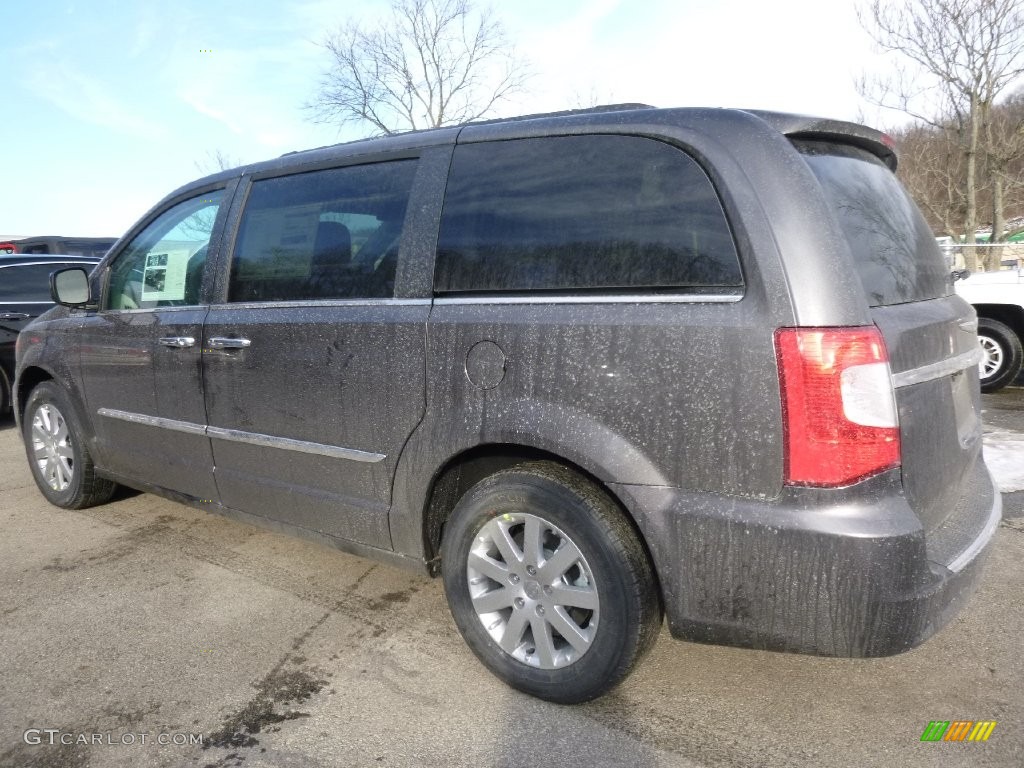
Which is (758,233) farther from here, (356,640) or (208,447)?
(208,447)

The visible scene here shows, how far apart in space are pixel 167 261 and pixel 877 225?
3.16 metres

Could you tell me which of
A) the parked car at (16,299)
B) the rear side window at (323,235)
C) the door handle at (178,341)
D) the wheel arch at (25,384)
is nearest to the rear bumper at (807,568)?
the rear side window at (323,235)

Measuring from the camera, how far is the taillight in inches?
74.7

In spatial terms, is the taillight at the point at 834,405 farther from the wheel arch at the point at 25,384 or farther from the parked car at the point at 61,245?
the parked car at the point at 61,245

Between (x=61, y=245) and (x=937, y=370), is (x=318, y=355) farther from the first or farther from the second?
(x=61, y=245)

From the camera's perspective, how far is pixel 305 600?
322cm

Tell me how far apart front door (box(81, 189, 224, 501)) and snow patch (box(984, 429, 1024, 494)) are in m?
4.18

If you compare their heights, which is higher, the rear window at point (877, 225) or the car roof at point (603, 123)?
the car roof at point (603, 123)

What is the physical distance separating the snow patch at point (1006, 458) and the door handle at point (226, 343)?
3923mm

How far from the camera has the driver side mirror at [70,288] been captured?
13.0ft

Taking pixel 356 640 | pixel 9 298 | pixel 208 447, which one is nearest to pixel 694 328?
pixel 356 640

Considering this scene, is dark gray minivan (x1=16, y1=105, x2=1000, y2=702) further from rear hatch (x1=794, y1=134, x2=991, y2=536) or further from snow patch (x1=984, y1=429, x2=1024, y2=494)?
snow patch (x1=984, y1=429, x2=1024, y2=494)

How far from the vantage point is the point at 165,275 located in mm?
3723

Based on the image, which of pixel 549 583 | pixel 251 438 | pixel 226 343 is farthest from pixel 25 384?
pixel 549 583
